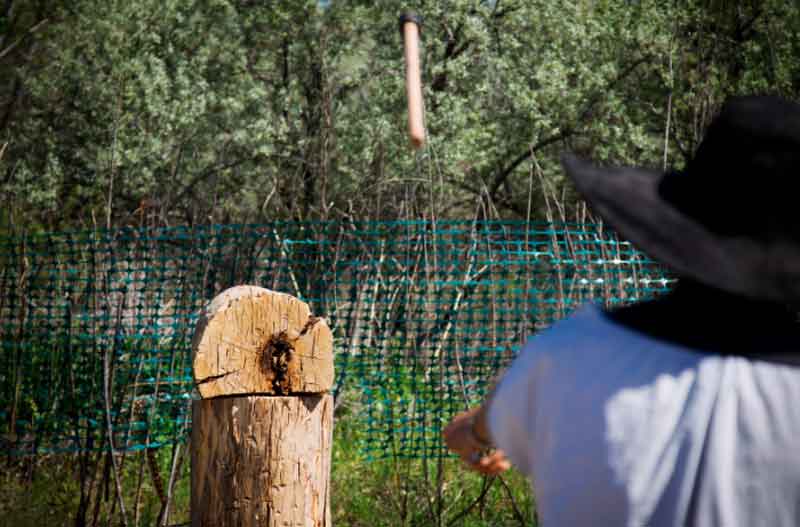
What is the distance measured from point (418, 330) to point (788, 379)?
458 cm

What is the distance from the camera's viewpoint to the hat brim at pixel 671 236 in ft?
3.86

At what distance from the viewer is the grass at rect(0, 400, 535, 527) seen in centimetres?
502

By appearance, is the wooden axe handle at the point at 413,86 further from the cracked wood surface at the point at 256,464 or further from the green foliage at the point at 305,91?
the green foliage at the point at 305,91

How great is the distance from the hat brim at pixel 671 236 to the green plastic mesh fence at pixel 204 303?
148 inches

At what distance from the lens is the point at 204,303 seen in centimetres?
563

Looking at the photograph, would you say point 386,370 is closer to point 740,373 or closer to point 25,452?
point 25,452

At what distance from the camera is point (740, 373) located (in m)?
1.18

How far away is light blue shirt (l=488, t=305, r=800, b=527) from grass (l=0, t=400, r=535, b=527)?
3.59 m

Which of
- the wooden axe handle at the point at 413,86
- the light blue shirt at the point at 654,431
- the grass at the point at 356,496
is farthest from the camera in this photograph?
the grass at the point at 356,496

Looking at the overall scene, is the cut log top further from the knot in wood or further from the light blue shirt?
the light blue shirt

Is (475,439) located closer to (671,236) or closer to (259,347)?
(671,236)

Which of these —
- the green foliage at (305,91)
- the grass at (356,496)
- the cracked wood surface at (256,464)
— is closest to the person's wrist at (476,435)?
the cracked wood surface at (256,464)

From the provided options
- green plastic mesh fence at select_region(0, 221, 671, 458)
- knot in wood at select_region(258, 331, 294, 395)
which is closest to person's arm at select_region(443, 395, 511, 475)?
knot in wood at select_region(258, 331, 294, 395)

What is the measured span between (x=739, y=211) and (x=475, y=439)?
528mm
